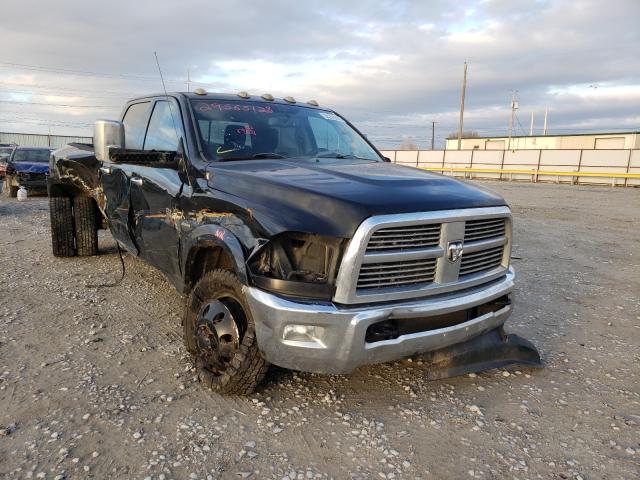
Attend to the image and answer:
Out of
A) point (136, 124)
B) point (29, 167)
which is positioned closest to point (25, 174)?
point (29, 167)

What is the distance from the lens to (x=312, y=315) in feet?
8.15

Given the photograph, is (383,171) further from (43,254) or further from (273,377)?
(43,254)

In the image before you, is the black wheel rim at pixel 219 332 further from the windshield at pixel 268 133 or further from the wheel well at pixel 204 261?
the windshield at pixel 268 133

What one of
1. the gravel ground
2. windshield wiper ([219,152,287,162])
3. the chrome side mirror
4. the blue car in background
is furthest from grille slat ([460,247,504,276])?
the blue car in background

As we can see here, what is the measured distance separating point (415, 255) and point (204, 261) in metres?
1.51

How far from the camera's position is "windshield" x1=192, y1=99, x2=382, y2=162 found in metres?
3.64

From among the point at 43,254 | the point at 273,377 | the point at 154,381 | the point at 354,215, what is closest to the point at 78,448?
the point at 154,381

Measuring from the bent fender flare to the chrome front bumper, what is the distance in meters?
0.15

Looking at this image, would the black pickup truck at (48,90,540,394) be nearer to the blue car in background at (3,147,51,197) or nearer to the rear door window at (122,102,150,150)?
the rear door window at (122,102,150,150)

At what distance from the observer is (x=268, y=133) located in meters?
3.89

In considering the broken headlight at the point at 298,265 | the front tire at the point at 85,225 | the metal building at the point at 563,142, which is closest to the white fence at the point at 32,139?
the metal building at the point at 563,142

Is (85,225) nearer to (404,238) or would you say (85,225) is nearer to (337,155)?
(337,155)

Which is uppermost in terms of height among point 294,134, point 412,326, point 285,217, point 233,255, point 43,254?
point 294,134

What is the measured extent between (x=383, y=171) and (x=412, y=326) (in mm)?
1135
